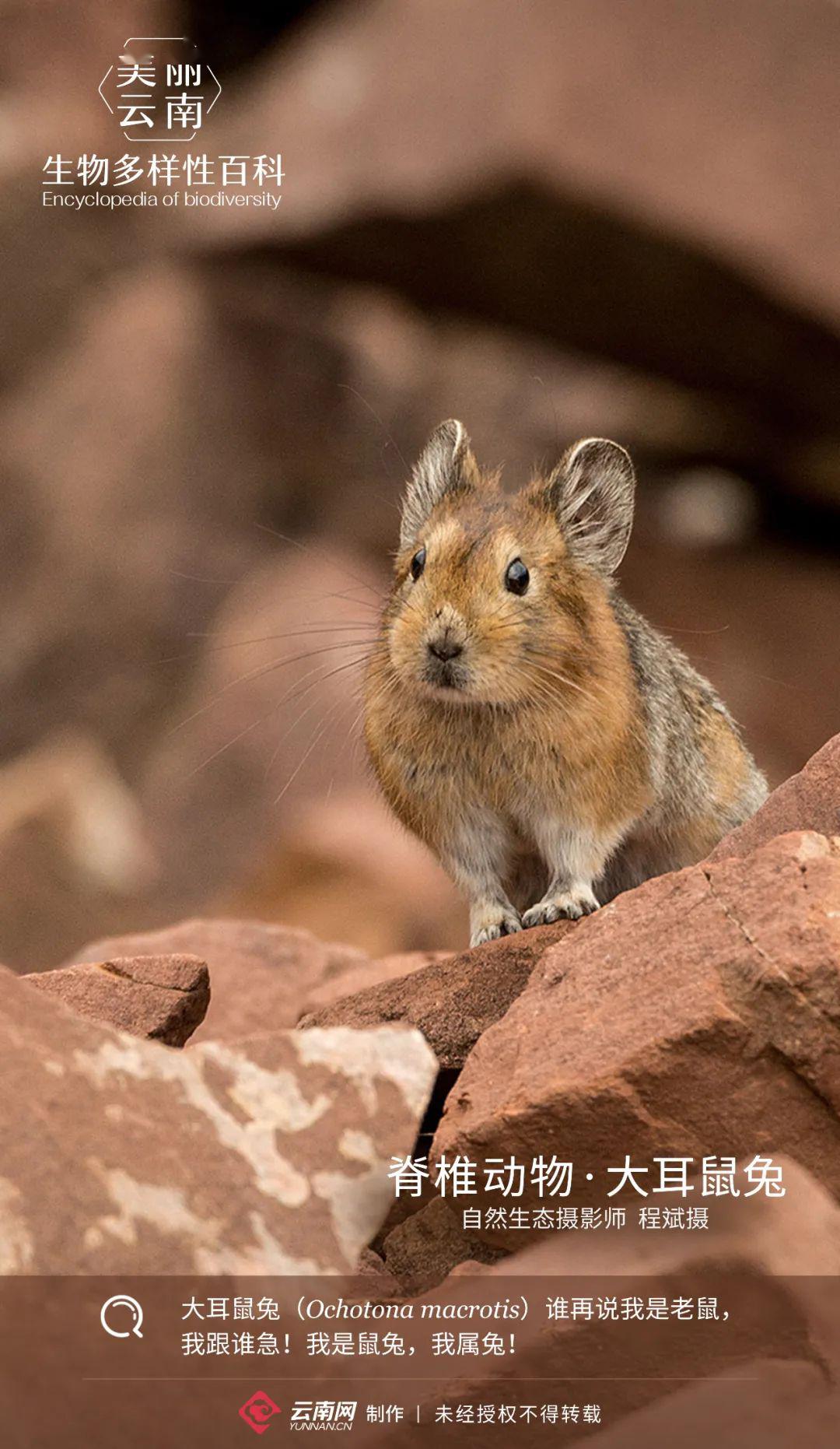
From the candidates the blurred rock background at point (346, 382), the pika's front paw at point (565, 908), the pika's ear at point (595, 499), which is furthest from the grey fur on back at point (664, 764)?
the blurred rock background at point (346, 382)

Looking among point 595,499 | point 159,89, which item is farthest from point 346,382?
point 595,499

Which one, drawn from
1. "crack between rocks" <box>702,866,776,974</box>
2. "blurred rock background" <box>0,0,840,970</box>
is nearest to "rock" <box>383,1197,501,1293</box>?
"crack between rocks" <box>702,866,776,974</box>

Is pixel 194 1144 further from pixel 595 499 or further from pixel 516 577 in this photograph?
pixel 595 499

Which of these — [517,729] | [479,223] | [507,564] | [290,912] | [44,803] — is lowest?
[517,729]

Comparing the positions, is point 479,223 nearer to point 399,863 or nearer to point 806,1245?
point 399,863

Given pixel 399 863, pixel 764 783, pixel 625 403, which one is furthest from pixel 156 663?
pixel 764 783

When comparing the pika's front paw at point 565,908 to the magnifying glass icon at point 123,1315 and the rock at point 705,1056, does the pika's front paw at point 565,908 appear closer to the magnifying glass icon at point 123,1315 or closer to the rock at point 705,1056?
the rock at point 705,1056

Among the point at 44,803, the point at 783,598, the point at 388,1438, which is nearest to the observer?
the point at 388,1438

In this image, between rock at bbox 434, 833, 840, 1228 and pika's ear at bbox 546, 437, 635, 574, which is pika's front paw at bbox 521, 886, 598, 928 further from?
rock at bbox 434, 833, 840, 1228
